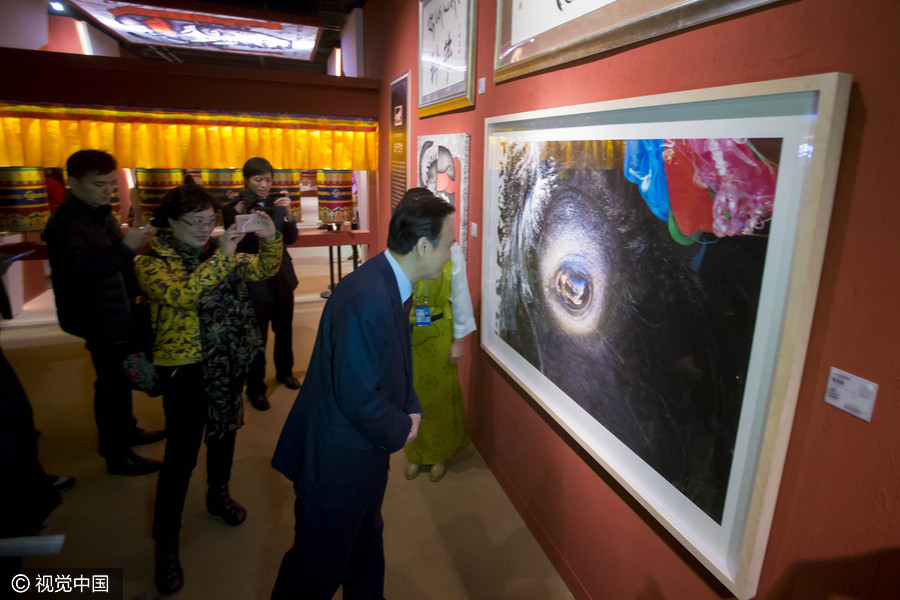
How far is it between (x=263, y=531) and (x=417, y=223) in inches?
63.8

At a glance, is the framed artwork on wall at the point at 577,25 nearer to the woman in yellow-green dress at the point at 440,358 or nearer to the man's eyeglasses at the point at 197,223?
the woman in yellow-green dress at the point at 440,358

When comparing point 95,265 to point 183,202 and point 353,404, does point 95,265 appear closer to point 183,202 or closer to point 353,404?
point 183,202

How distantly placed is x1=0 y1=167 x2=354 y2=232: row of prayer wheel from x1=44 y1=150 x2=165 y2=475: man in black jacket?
0.82 meters

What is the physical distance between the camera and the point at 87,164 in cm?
198

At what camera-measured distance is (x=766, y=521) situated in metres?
1.00

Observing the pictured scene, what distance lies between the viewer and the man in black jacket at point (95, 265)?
Result: 6.25 ft

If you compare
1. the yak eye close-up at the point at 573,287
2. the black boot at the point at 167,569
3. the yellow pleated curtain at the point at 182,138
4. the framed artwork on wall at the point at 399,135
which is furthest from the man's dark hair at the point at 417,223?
the yellow pleated curtain at the point at 182,138

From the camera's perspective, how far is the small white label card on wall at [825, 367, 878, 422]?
0.83m

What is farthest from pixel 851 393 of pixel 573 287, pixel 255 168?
pixel 255 168

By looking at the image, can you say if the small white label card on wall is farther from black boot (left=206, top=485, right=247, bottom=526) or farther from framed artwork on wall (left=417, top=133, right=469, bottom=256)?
black boot (left=206, top=485, right=247, bottom=526)

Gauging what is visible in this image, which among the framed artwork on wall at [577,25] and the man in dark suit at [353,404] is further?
the man in dark suit at [353,404]

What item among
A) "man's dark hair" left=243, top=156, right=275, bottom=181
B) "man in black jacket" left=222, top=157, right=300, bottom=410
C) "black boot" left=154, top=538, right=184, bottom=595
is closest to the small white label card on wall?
→ "black boot" left=154, top=538, right=184, bottom=595

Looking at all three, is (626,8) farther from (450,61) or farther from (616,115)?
(450,61)

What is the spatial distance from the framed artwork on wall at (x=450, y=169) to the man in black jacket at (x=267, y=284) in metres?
0.88
